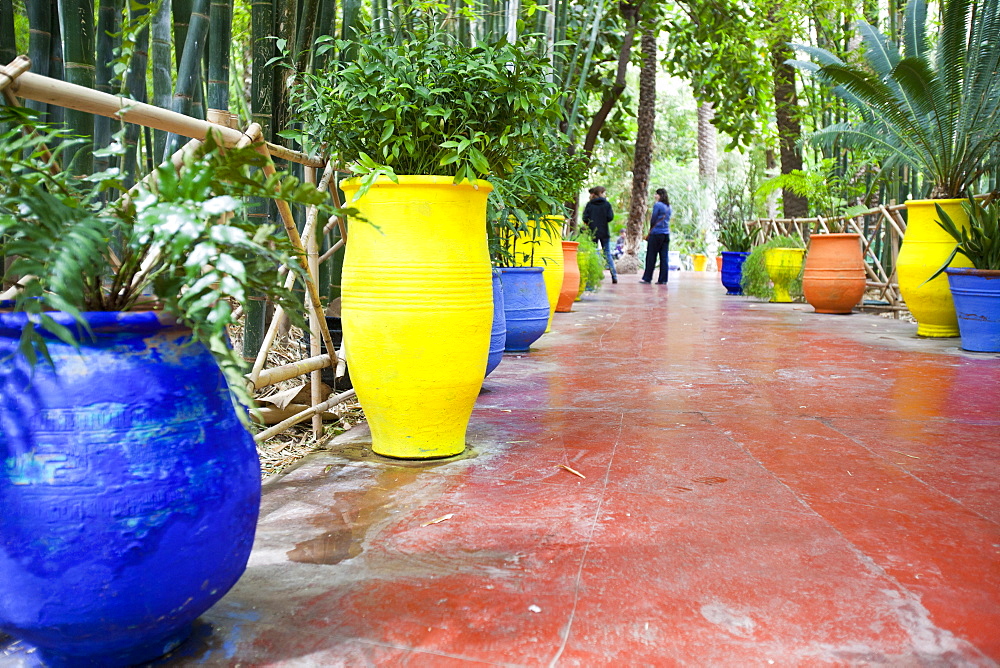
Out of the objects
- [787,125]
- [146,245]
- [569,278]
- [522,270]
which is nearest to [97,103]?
[146,245]

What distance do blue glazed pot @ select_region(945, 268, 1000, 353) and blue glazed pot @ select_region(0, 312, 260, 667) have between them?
205 inches

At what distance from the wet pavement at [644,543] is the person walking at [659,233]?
9.74 meters

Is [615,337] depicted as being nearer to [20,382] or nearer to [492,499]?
[492,499]

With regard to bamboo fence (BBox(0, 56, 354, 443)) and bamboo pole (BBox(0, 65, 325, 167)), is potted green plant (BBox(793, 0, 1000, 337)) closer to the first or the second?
bamboo fence (BBox(0, 56, 354, 443))

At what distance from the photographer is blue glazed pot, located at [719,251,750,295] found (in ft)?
40.5

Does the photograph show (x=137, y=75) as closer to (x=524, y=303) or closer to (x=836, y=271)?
(x=524, y=303)

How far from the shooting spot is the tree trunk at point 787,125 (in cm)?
1133

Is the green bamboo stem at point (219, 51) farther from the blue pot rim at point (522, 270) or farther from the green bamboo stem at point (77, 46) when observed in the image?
the blue pot rim at point (522, 270)

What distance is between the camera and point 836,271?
8.20m

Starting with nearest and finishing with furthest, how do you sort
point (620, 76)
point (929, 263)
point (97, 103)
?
point (97, 103) → point (929, 263) → point (620, 76)

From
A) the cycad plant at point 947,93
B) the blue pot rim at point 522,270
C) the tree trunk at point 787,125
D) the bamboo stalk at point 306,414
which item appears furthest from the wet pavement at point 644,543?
the tree trunk at point 787,125

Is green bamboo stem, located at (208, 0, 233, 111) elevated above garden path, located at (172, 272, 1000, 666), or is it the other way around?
green bamboo stem, located at (208, 0, 233, 111)

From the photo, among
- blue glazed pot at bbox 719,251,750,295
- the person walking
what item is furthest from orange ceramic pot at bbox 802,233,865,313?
the person walking

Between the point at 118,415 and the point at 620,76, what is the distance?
1068 cm
